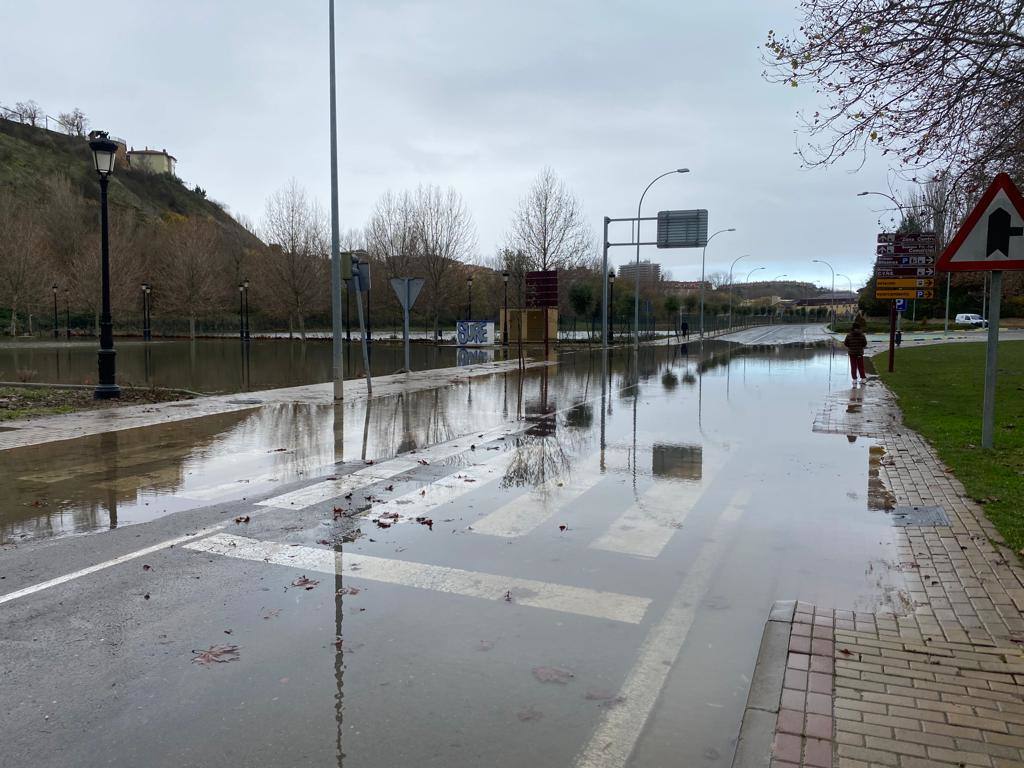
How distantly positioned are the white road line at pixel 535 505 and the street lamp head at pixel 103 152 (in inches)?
485

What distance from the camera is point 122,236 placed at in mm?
72812

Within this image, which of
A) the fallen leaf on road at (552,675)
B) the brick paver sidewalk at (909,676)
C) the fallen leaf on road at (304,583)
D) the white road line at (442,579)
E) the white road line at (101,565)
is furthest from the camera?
the fallen leaf on road at (304,583)

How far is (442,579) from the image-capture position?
5.38m

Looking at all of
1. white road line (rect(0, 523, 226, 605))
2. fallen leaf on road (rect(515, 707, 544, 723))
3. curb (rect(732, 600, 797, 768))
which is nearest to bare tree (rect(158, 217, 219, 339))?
white road line (rect(0, 523, 226, 605))

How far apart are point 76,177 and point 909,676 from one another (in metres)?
147

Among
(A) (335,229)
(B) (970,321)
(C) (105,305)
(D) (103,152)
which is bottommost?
(C) (105,305)

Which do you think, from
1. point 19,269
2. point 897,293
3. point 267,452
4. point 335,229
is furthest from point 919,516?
point 19,269

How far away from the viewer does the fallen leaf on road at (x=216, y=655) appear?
13.5 feet

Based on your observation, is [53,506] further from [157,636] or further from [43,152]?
[43,152]

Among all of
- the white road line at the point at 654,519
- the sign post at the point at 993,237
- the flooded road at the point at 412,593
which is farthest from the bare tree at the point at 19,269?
the sign post at the point at 993,237

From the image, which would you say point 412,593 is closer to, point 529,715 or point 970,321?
point 529,715

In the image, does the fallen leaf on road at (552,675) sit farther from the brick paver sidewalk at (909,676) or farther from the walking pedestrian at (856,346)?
the walking pedestrian at (856,346)

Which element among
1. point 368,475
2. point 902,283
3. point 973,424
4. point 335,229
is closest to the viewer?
point 368,475

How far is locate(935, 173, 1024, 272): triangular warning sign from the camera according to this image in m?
8.00
